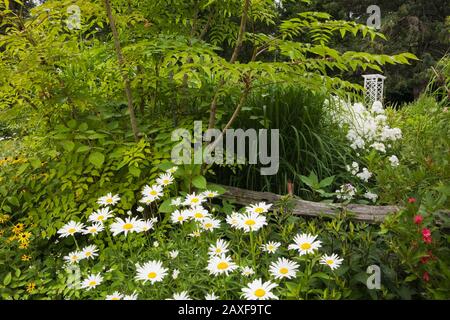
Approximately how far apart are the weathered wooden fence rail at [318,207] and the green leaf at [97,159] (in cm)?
85

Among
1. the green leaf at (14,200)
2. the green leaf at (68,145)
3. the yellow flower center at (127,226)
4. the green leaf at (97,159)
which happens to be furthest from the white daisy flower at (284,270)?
the green leaf at (14,200)

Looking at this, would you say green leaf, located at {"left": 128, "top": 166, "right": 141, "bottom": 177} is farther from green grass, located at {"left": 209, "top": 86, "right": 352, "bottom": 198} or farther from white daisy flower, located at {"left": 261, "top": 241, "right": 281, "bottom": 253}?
white daisy flower, located at {"left": 261, "top": 241, "right": 281, "bottom": 253}

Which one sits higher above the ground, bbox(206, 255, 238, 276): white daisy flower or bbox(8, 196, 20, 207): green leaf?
bbox(206, 255, 238, 276): white daisy flower

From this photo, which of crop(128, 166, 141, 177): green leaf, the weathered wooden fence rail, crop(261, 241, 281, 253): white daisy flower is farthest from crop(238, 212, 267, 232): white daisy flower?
crop(128, 166, 141, 177): green leaf

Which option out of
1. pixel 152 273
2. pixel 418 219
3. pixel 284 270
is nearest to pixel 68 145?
Result: pixel 152 273

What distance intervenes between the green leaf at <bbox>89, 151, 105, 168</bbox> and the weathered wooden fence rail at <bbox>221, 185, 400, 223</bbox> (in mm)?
853

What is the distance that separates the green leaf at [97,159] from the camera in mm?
2625

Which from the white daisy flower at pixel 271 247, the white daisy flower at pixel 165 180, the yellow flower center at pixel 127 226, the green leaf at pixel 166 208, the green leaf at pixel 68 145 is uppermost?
the green leaf at pixel 68 145

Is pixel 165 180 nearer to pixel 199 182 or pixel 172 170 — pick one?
pixel 172 170

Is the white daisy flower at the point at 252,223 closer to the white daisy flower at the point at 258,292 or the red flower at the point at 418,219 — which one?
the white daisy flower at the point at 258,292

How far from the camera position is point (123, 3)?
326cm

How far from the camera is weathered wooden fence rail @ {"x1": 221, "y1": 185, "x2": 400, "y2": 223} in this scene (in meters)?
2.41
